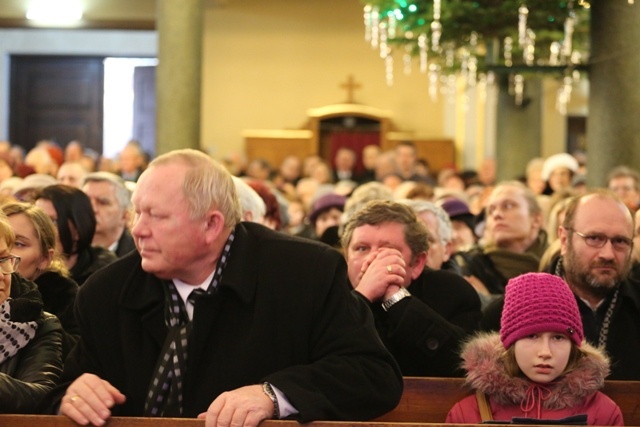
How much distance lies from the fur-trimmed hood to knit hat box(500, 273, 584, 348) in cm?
9

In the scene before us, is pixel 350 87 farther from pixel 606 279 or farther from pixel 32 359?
pixel 32 359

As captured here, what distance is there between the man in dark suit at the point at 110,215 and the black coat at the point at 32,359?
10.3ft

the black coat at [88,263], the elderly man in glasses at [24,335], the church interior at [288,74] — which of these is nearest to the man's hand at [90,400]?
the elderly man in glasses at [24,335]

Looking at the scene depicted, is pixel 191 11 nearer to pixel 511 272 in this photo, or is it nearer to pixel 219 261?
pixel 511 272

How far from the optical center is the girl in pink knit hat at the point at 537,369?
4375 mm

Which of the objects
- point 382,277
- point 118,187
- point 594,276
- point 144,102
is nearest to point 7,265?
point 382,277

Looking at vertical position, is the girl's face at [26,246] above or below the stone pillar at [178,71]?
below

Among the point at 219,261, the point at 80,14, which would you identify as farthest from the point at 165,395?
the point at 80,14

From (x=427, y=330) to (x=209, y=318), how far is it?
1403 millimetres

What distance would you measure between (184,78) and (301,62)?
35.9ft

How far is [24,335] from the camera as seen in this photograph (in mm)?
4555

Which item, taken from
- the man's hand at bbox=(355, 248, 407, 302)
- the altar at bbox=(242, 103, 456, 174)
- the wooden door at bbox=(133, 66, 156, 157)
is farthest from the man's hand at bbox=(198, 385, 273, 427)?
the wooden door at bbox=(133, 66, 156, 157)

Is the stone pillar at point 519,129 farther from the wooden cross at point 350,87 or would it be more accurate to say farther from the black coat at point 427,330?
the black coat at point 427,330

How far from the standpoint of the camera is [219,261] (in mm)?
4117
